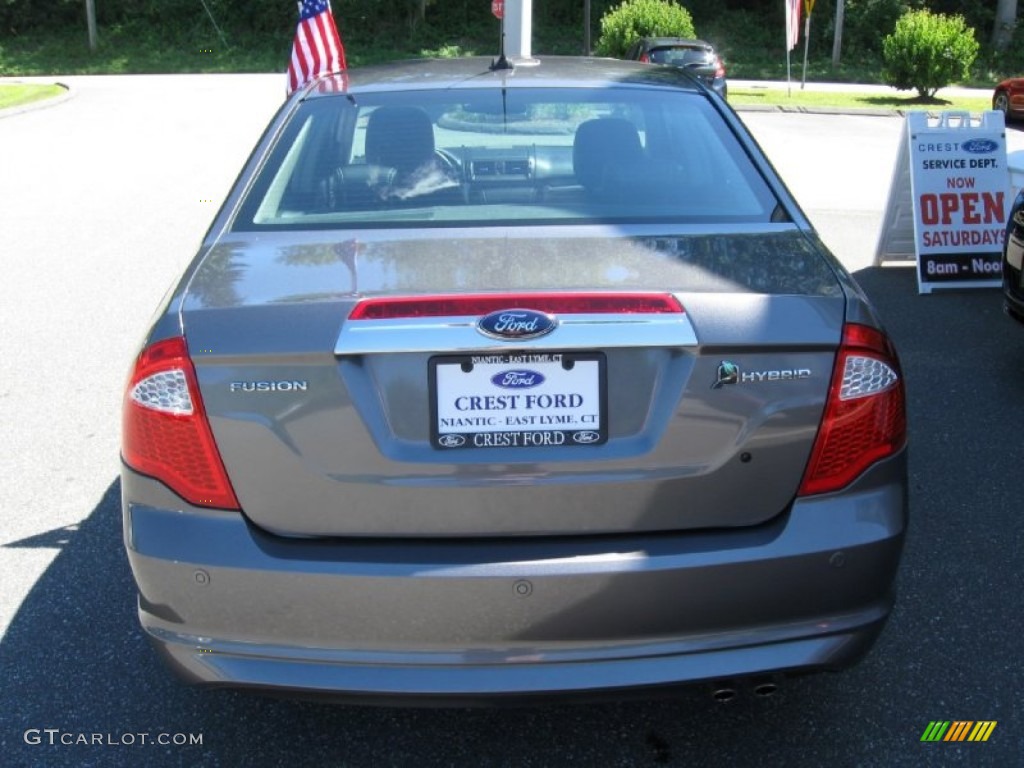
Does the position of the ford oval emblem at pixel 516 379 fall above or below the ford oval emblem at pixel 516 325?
below

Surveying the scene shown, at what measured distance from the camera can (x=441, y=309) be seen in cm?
256

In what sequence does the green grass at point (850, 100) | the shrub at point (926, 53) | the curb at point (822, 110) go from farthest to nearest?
the shrub at point (926, 53) → the green grass at point (850, 100) → the curb at point (822, 110)

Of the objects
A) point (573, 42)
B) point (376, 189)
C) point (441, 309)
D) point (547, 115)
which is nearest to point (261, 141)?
point (376, 189)

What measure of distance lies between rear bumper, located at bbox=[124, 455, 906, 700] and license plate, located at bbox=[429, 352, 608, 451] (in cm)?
23

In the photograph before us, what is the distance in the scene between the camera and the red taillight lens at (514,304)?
256cm

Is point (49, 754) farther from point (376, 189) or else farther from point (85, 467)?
point (85, 467)

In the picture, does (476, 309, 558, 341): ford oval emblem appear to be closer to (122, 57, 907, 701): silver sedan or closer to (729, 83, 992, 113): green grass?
(122, 57, 907, 701): silver sedan

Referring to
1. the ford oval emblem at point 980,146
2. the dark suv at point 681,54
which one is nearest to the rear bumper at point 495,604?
the ford oval emblem at point 980,146

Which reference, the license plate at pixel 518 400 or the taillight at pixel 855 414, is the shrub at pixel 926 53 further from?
the license plate at pixel 518 400

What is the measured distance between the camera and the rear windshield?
338 cm

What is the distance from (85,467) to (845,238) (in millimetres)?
6968

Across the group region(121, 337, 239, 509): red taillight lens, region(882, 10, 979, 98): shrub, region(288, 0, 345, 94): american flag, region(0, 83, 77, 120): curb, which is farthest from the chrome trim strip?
region(882, 10, 979, 98): shrub

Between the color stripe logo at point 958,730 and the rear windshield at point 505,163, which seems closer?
the color stripe logo at point 958,730

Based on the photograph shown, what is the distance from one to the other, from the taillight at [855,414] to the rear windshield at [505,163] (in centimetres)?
76
